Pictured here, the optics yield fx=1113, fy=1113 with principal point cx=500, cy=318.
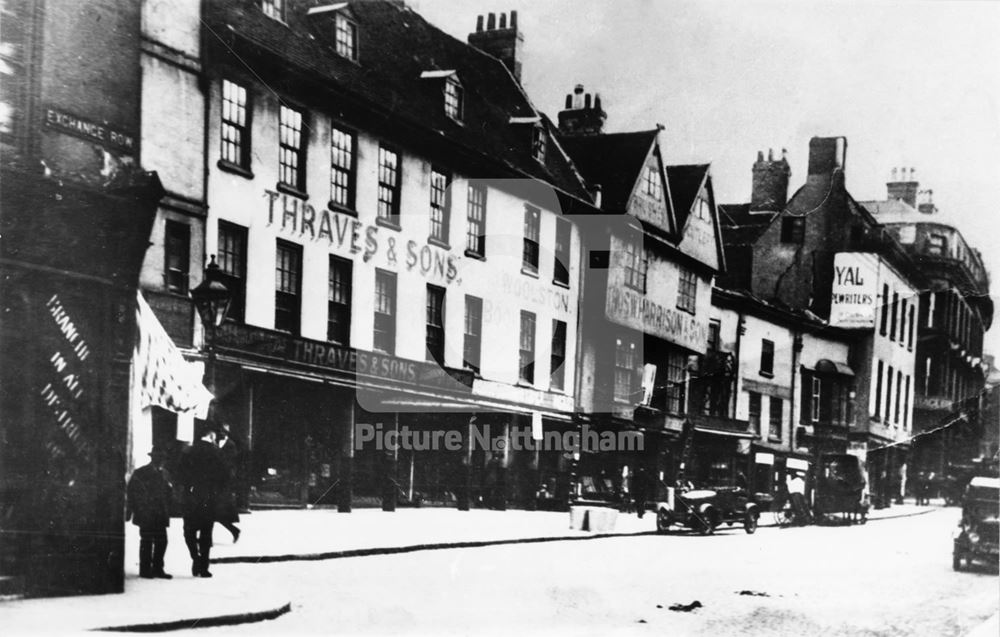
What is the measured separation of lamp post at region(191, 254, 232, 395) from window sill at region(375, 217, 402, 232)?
116 centimetres

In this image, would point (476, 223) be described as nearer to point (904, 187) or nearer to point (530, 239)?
point (530, 239)

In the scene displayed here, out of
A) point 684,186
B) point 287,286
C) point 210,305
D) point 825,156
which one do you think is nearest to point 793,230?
point 825,156

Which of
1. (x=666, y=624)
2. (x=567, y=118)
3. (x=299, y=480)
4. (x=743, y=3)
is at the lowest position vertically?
(x=666, y=624)

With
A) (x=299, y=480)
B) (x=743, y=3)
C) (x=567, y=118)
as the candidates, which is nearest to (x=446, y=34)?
(x=567, y=118)

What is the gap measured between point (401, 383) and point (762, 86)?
3.48m

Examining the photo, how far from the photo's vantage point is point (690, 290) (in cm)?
800

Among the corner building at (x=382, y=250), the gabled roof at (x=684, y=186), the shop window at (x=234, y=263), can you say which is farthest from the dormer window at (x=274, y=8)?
the gabled roof at (x=684, y=186)

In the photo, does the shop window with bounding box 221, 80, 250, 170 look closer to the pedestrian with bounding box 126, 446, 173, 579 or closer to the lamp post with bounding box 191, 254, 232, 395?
the lamp post with bounding box 191, 254, 232, 395

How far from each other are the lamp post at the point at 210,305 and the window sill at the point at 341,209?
2.73ft

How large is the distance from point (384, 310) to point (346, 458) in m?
0.91

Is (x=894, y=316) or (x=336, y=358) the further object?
(x=894, y=316)

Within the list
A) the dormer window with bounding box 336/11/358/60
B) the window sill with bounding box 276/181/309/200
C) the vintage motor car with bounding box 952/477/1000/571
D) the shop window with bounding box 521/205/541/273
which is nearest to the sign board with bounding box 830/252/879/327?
the vintage motor car with bounding box 952/477/1000/571

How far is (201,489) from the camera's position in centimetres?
591

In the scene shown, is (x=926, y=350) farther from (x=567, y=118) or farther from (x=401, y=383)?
→ (x=401, y=383)
